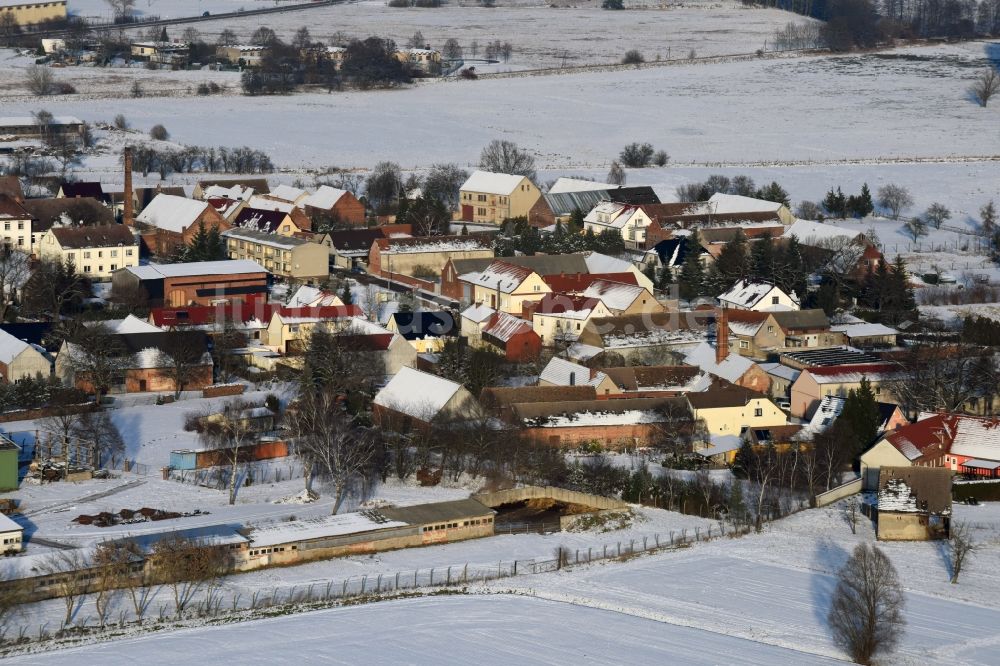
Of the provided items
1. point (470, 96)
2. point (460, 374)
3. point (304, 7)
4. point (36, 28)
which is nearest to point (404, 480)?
point (460, 374)

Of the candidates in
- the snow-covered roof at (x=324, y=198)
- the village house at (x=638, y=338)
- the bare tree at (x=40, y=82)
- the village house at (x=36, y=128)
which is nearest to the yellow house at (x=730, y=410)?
the village house at (x=638, y=338)

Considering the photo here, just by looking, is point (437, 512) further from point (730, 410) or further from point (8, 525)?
point (730, 410)

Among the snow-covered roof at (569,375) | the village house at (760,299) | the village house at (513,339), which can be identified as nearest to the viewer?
the snow-covered roof at (569,375)

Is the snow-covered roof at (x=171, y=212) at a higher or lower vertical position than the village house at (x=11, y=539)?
higher

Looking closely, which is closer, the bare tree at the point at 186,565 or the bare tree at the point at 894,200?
the bare tree at the point at 186,565

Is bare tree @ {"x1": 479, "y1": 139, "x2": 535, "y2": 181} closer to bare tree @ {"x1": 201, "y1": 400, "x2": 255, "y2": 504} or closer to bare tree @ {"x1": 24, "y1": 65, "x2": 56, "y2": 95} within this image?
bare tree @ {"x1": 24, "y1": 65, "x2": 56, "y2": 95}

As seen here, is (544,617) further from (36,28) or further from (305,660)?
(36,28)

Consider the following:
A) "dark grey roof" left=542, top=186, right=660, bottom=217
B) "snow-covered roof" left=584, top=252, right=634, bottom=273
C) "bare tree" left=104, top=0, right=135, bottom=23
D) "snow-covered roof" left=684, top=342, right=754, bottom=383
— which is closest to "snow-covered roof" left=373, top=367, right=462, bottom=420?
"snow-covered roof" left=684, top=342, right=754, bottom=383

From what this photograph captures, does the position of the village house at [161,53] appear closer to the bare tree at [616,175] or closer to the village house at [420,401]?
the bare tree at [616,175]

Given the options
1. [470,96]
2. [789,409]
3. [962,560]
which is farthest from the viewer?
[470,96]
